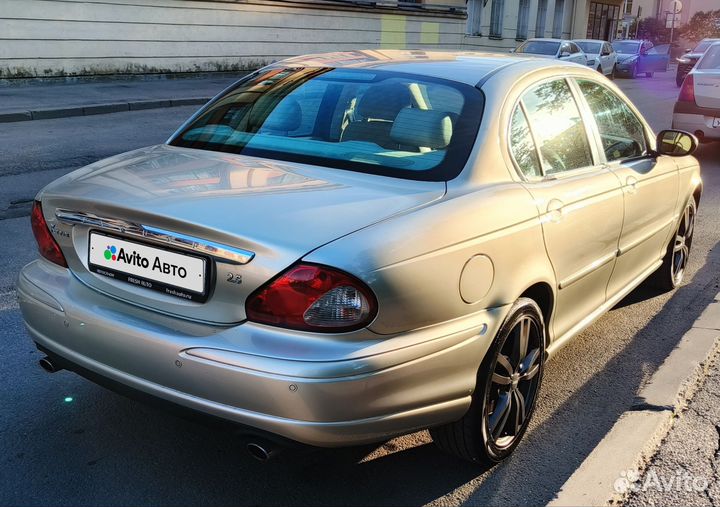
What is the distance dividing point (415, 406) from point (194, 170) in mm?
1219

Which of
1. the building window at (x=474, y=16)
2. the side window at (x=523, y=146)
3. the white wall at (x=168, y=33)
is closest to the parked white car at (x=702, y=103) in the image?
the side window at (x=523, y=146)

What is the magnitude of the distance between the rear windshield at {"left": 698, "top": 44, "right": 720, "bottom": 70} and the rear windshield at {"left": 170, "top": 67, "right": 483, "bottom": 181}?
9.24m

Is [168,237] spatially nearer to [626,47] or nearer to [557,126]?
[557,126]

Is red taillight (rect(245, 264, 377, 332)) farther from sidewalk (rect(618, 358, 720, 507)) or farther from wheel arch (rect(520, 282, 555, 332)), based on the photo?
sidewalk (rect(618, 358, 720, 507))

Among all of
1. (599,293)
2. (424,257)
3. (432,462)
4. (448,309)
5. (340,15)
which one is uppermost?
(340,15)

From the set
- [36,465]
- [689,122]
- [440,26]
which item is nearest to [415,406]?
[36,465]

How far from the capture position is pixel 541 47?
2505cm

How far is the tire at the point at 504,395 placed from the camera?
108 inches

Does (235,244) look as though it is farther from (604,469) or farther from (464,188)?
(604,469)

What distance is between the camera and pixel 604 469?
112 inches

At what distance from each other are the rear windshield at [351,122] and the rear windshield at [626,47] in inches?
1358

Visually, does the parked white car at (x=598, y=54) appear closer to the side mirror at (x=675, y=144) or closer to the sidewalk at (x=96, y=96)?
the sidewalk at (x=96, y=96)

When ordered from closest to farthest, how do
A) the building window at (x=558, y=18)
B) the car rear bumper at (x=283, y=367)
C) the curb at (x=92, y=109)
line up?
the car rear bumper at (x=283, y=367)
the curb at (x=92, y=109)
the building window at (x=558, y=18)

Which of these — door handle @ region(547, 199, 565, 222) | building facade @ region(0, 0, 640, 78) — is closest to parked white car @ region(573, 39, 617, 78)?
building facade @ region(0, 0, 640, 78)
